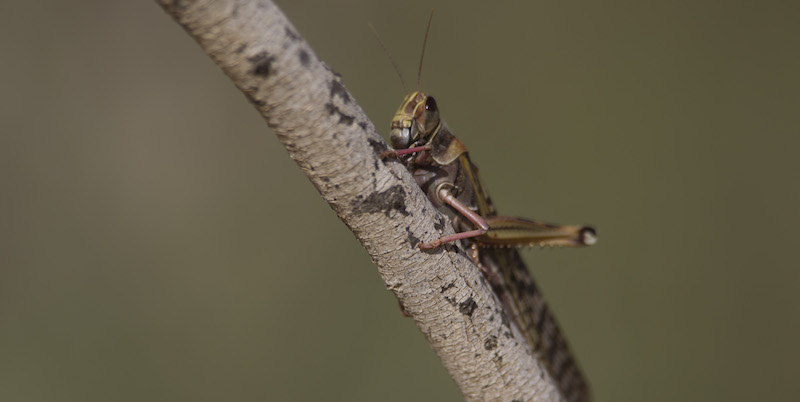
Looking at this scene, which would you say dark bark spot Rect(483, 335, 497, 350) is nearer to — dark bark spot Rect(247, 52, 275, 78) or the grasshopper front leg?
the grasshopper front leg

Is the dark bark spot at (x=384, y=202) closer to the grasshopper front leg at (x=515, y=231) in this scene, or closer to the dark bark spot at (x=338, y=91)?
the dark bark spot at (x=338, y=91)

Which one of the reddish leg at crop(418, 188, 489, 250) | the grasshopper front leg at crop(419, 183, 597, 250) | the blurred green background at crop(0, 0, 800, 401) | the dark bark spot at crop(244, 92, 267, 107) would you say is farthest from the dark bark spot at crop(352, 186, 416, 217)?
the blurred green background at crop(0, 0, 800, 401)

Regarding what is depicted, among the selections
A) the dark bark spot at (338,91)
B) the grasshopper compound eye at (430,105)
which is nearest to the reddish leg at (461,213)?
the grasshopper compound eye at (430,105)

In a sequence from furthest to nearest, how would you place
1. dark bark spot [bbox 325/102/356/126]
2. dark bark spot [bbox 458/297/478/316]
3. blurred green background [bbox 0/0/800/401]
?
blurred green background [bbox 0/0/800/401]
dark bark spot [bbox 458/297/478/316]
dark bark spot [bbox 325/102/356/126]

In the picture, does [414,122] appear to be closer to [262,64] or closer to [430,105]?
[430,105]

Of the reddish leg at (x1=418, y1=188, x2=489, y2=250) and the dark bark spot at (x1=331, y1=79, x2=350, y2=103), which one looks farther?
the reddish leg at (x1=418, y1=188, x2=489, y2=250)

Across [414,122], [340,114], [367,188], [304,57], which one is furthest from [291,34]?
[414,122]

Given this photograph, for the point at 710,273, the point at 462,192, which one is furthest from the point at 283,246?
the point at 710,273
